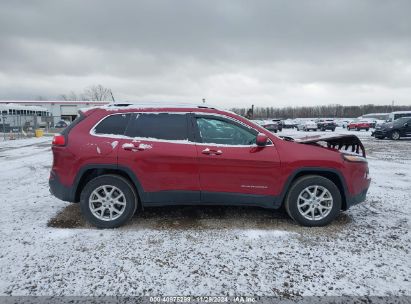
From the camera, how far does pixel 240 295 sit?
2594 millimetres

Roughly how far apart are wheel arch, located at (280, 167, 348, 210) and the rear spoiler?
489 millimetres

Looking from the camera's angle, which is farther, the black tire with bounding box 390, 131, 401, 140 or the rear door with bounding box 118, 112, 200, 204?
the black tire with bounding box 390, 131, 401, 140

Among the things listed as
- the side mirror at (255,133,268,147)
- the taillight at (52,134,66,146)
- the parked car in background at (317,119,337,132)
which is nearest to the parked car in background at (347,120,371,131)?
the parked car in background at (317,119,337,132)

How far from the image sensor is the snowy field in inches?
107

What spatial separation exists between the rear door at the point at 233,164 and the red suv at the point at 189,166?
1cm

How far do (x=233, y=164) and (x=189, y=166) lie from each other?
2.03 feet

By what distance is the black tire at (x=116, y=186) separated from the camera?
3.91 metres

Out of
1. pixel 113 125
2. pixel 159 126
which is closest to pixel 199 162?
pixel 159 126

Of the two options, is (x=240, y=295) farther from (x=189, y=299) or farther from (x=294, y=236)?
(x=294, y=236)

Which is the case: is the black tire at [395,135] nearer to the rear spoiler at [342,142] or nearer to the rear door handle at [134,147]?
the rear spoiler at [342,142]

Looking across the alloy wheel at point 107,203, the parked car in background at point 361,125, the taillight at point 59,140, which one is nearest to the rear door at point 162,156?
the alloy wheel at point 107,203

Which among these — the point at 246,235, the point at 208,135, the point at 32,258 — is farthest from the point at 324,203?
the point at 32,258

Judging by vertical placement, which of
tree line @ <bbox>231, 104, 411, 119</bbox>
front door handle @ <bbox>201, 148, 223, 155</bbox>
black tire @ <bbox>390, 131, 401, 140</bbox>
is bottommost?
black tire @ <bbox>390, 131, 401, 140</bbox>

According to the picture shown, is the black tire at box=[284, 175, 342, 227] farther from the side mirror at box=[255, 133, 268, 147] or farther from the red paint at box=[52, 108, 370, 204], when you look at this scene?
the side mirror at box=[255, 133, 268, 147]
